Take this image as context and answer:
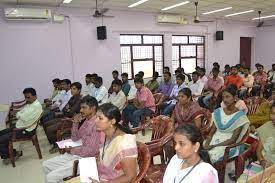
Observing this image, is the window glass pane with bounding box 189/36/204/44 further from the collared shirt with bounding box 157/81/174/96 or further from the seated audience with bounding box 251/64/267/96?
the collared shirt with bounding box 157/81/174/96

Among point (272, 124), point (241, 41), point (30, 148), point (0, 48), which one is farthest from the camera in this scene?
point (241, 41)

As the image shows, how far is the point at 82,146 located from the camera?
8.57 feet

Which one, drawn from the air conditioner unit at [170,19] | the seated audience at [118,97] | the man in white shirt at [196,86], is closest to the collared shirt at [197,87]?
the man in white shirt at [196,86]

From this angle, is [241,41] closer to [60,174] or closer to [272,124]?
[272,124]

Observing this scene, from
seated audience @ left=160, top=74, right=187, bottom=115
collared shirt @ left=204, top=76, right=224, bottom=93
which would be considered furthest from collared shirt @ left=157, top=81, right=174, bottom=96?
collared shirt @ left=204, top=76, right=224, bottom=93

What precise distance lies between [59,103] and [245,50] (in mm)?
9233

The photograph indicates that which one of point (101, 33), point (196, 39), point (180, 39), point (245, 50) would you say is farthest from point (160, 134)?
point (245, 50)

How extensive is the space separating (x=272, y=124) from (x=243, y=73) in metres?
5.09

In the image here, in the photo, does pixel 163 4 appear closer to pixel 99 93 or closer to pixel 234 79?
pixel 234 79

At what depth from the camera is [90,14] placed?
7.16m

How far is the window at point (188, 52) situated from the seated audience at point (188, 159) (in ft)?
25.0

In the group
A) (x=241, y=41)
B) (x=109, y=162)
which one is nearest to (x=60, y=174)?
(x=109, y=162)

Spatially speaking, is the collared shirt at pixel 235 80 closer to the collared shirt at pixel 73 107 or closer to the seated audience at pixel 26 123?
the collared shirt at pixel 73 107

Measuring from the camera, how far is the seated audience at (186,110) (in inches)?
128
